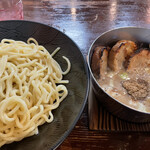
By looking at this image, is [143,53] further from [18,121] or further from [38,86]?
[18,121]

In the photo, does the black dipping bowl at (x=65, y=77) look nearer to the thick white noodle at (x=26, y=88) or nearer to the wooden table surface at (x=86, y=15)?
the thick white noodle at (x=26, y=88)

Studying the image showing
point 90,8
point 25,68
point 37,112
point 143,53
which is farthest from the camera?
point 90,8

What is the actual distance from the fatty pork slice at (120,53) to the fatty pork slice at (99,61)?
0.22ft

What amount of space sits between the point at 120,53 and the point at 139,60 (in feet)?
0.51

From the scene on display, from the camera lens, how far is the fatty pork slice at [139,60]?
4.12 ft

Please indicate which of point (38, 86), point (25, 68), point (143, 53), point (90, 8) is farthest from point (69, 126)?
point (90, 8)

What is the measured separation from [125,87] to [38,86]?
1.91 feet

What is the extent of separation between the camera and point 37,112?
993 millimetres

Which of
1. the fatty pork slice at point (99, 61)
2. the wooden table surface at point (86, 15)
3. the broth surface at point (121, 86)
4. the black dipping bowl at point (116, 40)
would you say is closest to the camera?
the black dipping bowl at point (116, 40)

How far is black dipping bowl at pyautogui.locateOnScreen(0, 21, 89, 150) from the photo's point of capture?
82cm

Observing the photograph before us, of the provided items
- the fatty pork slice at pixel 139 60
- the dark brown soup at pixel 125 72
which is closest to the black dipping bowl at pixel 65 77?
the dark brown soup at pixel 125 72

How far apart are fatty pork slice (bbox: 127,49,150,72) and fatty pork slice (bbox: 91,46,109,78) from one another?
7.9 inches

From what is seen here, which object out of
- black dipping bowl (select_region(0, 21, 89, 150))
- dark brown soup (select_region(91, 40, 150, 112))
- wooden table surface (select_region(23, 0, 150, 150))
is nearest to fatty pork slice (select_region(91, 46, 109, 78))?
dark brown soup (select_region(91, 40, 150, 112))

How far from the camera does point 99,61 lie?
1.18 meters
